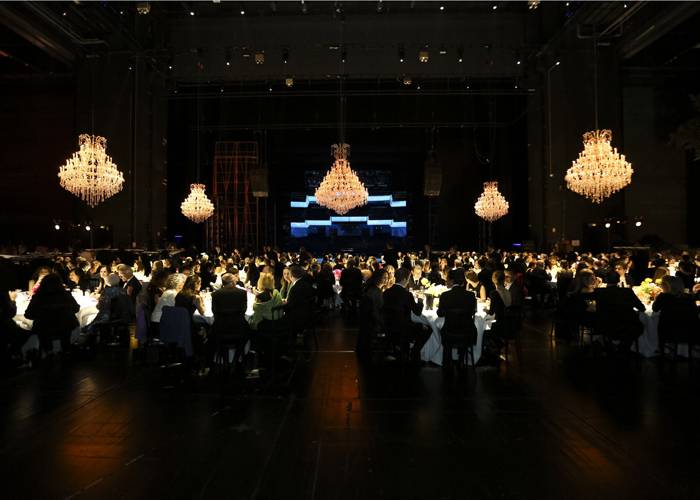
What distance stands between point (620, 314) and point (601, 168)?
612cm

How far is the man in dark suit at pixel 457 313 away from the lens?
19.7 feet

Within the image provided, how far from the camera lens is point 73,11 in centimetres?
1362

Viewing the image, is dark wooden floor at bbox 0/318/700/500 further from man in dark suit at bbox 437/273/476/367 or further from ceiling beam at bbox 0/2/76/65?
ceiling beam at bbox 0/2/76/65

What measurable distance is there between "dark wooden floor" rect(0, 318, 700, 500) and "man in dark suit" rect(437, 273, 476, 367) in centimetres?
56

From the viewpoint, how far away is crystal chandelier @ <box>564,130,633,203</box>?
1138 centimetres

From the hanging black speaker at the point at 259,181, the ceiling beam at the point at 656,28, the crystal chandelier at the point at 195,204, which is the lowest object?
the crystal chandelier at the point at 195,204

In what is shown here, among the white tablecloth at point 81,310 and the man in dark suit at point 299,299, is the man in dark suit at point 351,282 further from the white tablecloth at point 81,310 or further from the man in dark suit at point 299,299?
the white tablecloth at point 81,310

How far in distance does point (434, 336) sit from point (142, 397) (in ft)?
12.1

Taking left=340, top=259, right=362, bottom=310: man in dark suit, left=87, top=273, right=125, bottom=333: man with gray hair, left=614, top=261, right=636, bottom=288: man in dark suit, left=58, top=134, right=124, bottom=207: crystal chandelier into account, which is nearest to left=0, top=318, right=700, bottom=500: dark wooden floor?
left=87, top=273, right=125, bottom=333: man with gray hair

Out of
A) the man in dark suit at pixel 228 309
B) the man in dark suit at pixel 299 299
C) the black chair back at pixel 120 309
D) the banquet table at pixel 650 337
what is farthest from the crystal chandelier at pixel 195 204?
the banquet table at pixel 650 337

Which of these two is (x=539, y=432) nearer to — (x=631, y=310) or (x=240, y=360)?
(x=631, y=310)

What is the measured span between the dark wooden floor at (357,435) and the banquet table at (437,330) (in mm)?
398

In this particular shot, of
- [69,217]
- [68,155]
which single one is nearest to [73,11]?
[68,155]

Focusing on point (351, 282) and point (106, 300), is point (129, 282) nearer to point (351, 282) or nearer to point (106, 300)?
point (106, 300)
